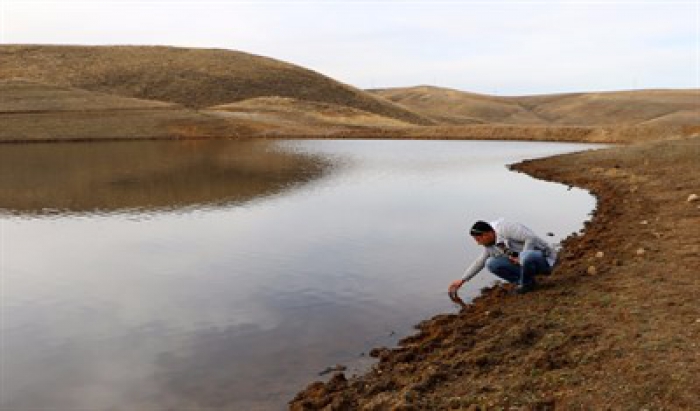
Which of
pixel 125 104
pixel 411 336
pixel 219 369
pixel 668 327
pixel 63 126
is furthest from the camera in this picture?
pixel 125 104

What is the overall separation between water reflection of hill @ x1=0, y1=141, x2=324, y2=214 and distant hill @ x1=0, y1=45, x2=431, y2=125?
76.0m

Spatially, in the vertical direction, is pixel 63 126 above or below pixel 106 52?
below

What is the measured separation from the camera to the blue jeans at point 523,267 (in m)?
12.2

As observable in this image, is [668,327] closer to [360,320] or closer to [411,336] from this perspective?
[411,336]

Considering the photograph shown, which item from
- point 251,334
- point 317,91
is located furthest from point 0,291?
point 317,91


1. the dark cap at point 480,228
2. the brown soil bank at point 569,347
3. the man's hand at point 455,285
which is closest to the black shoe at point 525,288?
the brown soil bank at point 569,347

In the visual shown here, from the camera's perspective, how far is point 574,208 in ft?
83.9

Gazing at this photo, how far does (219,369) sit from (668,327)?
6.92m

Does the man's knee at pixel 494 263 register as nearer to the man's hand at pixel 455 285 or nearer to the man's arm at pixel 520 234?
the man's arm at pixel 520 234

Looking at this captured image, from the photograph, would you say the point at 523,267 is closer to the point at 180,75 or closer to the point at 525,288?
the point at 525,288

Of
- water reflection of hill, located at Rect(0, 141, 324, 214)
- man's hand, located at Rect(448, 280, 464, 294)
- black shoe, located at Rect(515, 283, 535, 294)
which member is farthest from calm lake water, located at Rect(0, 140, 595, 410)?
black shoe, located at Rect(515, 283, 535, 294)

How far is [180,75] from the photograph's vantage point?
145 meters

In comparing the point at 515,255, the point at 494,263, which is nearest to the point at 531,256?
the point at 515,255

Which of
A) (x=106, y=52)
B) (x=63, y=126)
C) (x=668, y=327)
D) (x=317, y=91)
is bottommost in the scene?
(x=668, y=327)
